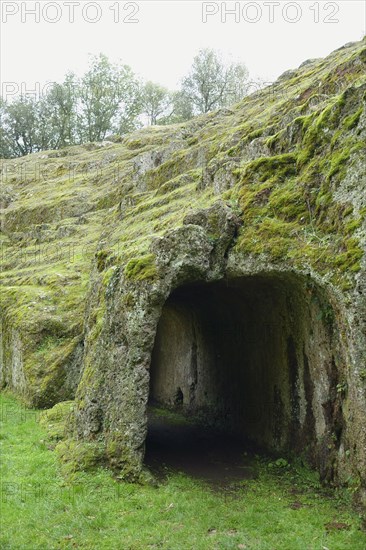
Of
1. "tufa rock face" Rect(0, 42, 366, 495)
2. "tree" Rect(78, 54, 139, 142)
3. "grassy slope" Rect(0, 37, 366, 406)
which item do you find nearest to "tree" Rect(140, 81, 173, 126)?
"tree" Rect(78, 54, 139, 142)

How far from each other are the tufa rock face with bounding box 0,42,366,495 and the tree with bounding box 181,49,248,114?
176 feet

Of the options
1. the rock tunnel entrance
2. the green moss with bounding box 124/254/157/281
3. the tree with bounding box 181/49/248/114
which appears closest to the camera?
the rock tunnel entrance

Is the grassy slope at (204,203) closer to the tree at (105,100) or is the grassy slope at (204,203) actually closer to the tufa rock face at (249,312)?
the tufa rock face at (249,312)

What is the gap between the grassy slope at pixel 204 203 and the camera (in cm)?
994

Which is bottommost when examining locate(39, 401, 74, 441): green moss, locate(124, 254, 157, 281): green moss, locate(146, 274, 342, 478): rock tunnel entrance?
locate(39, 401, 74, 441): green moss

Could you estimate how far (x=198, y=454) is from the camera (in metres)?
13.5

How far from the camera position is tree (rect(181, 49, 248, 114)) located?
70.2 m

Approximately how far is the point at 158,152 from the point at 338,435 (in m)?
25.0

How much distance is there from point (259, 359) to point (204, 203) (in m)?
4.85

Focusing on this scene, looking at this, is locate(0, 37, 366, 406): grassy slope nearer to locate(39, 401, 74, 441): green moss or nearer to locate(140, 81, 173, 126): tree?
locate(39, 401, 74, 441): green moss

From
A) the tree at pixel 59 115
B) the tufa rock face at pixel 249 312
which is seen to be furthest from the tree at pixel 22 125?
the tufa rock face at pixel 249 312

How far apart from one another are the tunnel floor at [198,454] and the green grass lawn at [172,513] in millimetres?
497

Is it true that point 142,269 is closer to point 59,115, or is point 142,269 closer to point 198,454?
point 198,454

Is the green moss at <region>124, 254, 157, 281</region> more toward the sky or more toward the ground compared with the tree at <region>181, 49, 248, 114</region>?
more toward the ground
